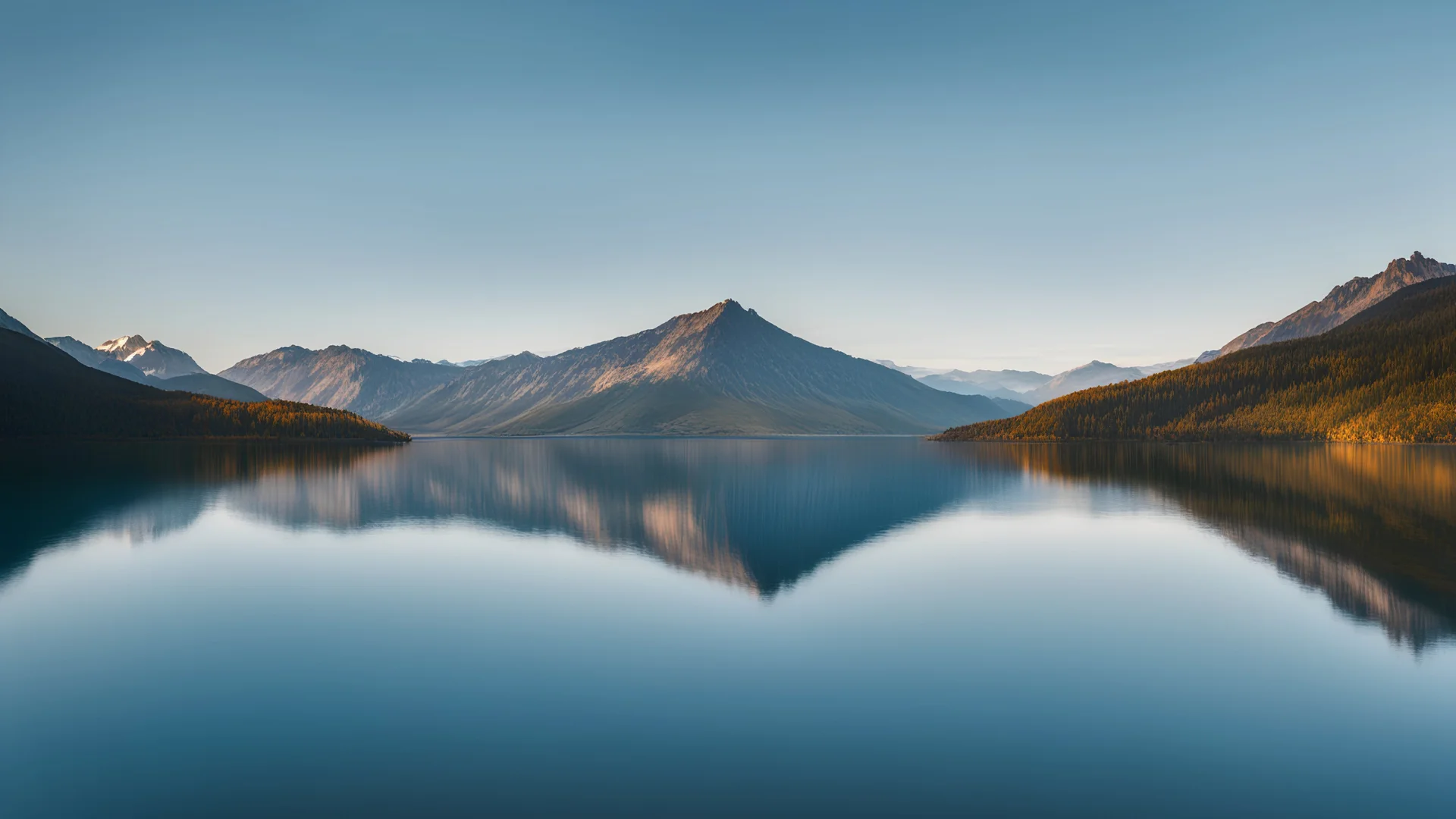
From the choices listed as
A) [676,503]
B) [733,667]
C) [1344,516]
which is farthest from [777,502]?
[733,667]

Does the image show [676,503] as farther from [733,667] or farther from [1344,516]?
[1344,516]

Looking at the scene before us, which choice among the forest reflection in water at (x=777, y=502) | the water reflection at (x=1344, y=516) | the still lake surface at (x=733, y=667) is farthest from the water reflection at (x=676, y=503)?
the water reflection at (x=1344, y=516)

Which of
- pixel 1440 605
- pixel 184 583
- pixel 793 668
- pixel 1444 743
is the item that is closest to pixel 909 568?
pixel 793 668

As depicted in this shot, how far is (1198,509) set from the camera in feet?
190

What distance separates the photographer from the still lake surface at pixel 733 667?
1410 centimetres

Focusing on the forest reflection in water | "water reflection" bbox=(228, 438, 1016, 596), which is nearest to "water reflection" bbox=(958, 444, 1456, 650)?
the forest reflection in water

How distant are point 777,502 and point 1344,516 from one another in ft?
137

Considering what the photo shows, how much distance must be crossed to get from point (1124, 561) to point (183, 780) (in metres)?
39.1

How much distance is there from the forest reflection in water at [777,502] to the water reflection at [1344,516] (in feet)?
0.49

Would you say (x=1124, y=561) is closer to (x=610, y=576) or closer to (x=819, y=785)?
(x=610, y=576)

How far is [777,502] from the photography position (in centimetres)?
6950

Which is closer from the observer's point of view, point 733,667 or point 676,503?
point 733,667

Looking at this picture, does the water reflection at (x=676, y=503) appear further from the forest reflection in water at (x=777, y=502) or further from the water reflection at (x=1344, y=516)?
the water reflection at (x=1344, y=516)

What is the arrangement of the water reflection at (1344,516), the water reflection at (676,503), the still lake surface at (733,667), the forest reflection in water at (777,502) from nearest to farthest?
the still lake surface at (733,667)
the water reflection at (1344,516)
the forest reflection in water at (777,502)
the water reflection at (676,503)
